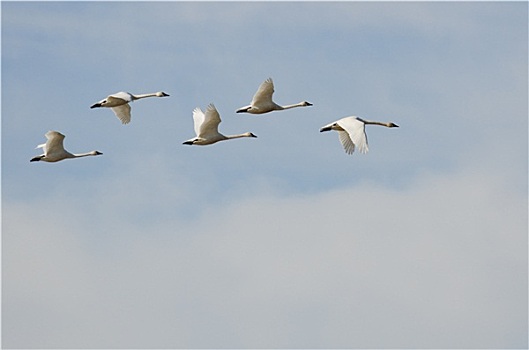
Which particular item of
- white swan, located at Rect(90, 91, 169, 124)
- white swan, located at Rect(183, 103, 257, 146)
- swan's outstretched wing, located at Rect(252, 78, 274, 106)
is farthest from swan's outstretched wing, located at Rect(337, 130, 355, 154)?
white swan, located at Rect(90, 91, 169, 124)

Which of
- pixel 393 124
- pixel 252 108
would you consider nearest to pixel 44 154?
pixel 252 108

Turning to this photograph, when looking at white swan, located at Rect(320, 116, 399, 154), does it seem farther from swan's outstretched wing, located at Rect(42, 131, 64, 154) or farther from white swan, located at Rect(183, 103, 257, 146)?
swan's outstretched wing, located at Rect(42, 131, 64, 154)

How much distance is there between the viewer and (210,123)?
66.9 m

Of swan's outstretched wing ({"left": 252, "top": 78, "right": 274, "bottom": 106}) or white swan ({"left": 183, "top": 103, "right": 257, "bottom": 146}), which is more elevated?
swan's outstretched wing ({"left": 252, "top": 78, "right": 274, "bottom": 106})

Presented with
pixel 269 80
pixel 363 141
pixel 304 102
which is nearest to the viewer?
pixel 363 141

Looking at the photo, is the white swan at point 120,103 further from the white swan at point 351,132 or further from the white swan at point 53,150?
the white swan at point 351,132

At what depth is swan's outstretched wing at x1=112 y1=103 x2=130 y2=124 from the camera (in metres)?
69.9

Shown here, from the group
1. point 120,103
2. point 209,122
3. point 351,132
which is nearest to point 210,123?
point 209,122

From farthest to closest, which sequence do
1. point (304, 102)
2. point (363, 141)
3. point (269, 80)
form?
point (304, 102)
point (269, 80)
point (363, 141)

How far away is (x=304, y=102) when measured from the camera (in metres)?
70.9

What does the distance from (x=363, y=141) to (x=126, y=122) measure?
39.5 feet

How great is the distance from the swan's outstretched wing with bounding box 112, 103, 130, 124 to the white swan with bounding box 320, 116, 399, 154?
27.4 feet

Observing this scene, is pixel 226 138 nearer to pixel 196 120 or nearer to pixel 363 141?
pixel 196 120

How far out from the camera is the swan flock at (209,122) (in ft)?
212
